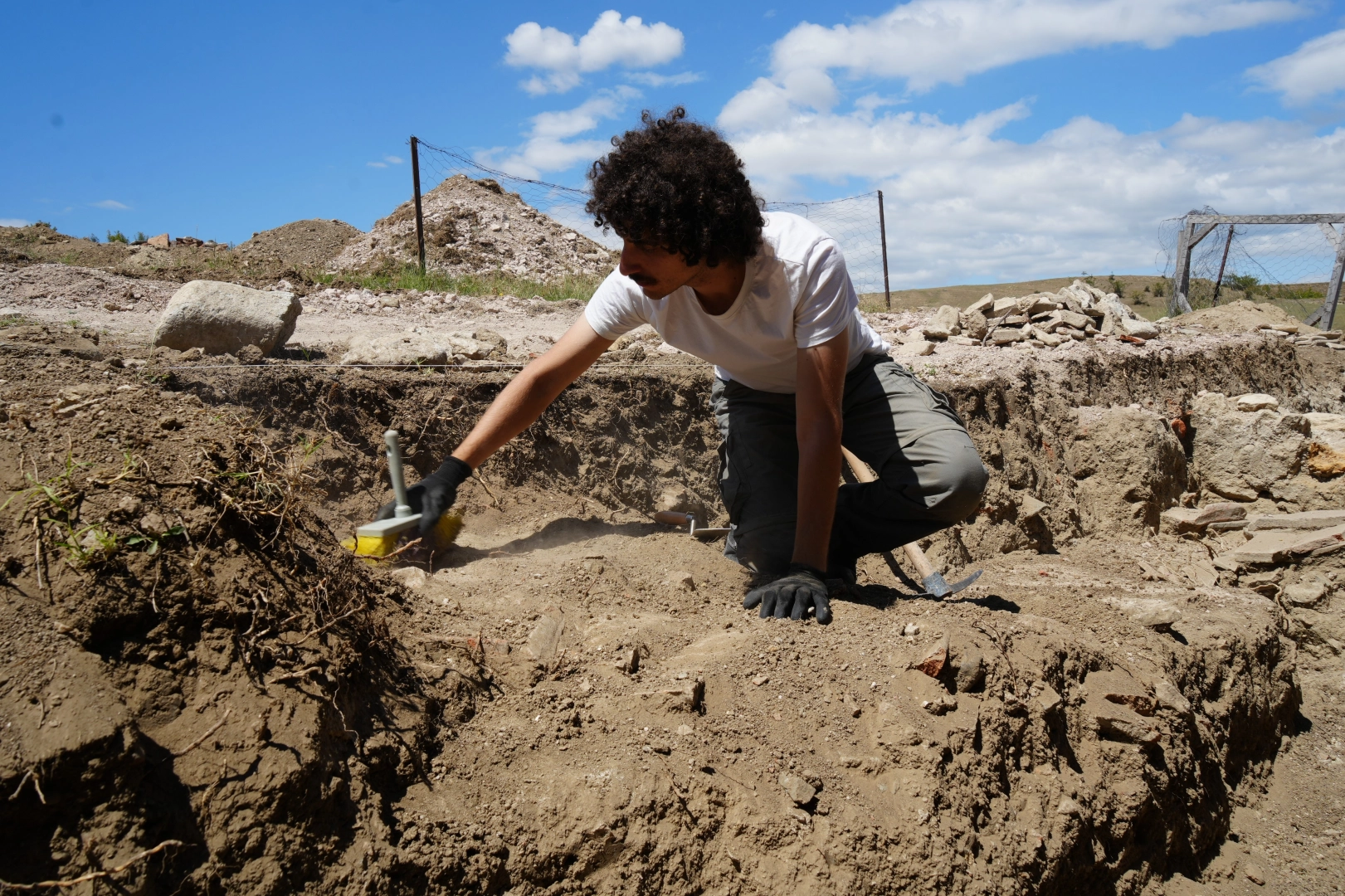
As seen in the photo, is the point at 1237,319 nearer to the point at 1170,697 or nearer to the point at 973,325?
the point at 973,325

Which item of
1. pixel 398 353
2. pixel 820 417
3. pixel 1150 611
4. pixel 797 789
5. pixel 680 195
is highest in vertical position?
pixel 680 195

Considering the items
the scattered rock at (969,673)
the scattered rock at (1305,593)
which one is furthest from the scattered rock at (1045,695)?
the scattered rock at (1305,593)

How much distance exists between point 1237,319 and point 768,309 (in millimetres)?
8690

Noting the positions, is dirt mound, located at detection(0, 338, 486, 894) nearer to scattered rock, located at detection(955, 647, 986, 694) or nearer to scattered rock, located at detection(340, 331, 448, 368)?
scattered rock, located at detection(955, 647, 986, 694)

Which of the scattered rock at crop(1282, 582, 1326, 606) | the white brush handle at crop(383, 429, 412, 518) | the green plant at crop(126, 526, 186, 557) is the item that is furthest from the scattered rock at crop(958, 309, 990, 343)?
the green plant at crop(126, 526, 186, 557)

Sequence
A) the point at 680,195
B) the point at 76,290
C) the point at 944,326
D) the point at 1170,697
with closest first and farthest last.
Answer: the point at 680,195
the point at 1170,697
the point at 76,290
the point at 944,326

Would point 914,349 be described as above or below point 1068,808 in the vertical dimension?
above

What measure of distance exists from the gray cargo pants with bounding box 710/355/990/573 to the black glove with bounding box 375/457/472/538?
1.00 meters

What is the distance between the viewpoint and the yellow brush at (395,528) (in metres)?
2.36

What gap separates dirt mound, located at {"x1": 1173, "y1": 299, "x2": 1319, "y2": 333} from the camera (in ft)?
28.9

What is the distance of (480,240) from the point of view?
1356 cm

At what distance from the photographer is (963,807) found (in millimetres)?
1884

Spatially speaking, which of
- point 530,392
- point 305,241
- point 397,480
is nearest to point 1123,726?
point 530,392

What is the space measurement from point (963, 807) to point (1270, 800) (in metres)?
1.73
